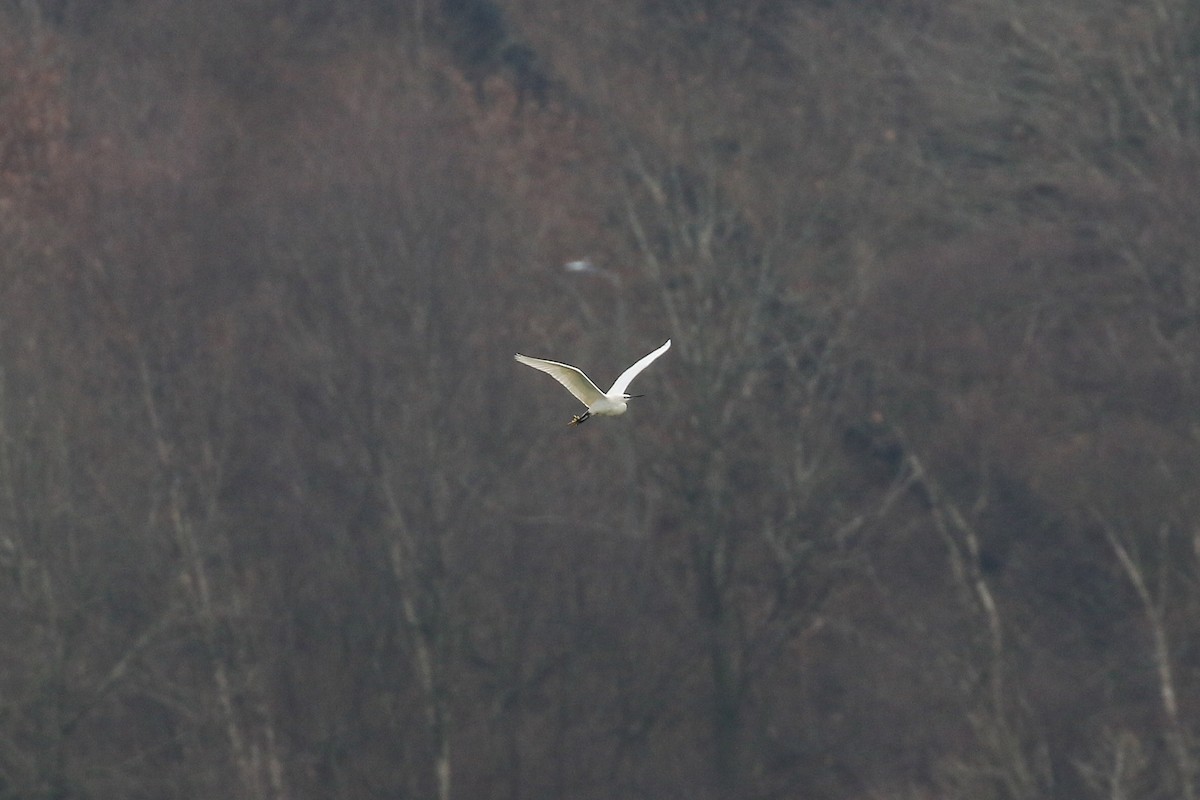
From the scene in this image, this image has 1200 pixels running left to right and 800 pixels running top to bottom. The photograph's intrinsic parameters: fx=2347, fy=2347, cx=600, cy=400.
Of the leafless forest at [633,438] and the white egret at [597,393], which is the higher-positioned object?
the white egret at [597,393]

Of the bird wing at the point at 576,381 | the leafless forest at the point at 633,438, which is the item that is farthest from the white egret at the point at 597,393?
the leafless forest at the point at 633,438

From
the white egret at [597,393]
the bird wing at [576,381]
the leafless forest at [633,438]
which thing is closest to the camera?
the bird wing at [576,381]

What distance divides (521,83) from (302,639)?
1159cm

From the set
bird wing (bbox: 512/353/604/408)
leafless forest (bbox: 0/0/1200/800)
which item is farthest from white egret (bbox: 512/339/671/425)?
leafless forest (bbox: 0/0/1200/800)

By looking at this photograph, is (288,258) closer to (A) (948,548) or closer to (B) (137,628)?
(B) (137,628)

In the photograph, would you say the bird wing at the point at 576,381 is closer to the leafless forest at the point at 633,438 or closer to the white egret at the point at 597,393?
the white egret at the point at 597,393

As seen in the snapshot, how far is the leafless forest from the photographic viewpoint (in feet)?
87.5

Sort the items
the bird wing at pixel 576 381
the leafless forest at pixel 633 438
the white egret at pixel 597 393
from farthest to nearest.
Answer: the leafless forest at pixel 633 438
the white egret at pixel 597 393
the bird wing at pixel 576 381

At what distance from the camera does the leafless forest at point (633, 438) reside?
87.5 feet

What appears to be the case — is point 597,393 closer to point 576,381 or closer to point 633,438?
point 576,381

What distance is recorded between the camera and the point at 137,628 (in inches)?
1062

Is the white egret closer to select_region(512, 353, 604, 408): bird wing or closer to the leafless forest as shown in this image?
select_region(512, 353, 604, 408): bird wing

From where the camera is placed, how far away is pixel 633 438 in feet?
97.1

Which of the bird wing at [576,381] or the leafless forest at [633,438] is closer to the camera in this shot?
the bird wing at [576,381]
